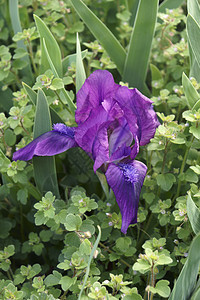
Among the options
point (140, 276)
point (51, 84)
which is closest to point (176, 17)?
point (51, 84)

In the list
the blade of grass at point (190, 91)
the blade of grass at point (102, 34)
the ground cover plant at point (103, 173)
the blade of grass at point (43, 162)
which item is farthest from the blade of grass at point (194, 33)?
Result: the blade of grass at point (43, 162)

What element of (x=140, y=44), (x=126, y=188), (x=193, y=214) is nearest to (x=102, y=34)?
(x=140, y=44)

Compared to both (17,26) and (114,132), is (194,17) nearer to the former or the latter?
(114,132)

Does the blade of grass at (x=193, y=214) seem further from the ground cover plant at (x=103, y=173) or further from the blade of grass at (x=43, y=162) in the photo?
the blade of grass at (x=43, y=162)

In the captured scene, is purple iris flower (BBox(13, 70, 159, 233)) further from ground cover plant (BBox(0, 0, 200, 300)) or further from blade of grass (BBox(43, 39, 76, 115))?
blade of grass (BBox(43, 39, 76, 115))

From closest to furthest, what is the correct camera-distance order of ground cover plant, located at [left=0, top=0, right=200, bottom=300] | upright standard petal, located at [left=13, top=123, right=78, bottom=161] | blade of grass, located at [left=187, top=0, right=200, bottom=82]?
1. ground cover plant, located at [left=0, top=0, right=200, bottom=300]
2. upright standard petal, located at [left=13, top=123, right=78, bottom=161]
3. blade of grass, located at [left=187, top=0, right=200, bottom=82]

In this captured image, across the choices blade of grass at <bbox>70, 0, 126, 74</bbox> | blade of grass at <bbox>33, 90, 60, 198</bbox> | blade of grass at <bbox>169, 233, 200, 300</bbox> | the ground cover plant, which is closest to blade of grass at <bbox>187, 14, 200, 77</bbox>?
the ground cover plant

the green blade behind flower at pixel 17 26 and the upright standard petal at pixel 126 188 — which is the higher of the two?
the green blade behind flower at pixel 17 26

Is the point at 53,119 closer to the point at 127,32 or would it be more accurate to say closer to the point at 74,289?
the point at 74,289
